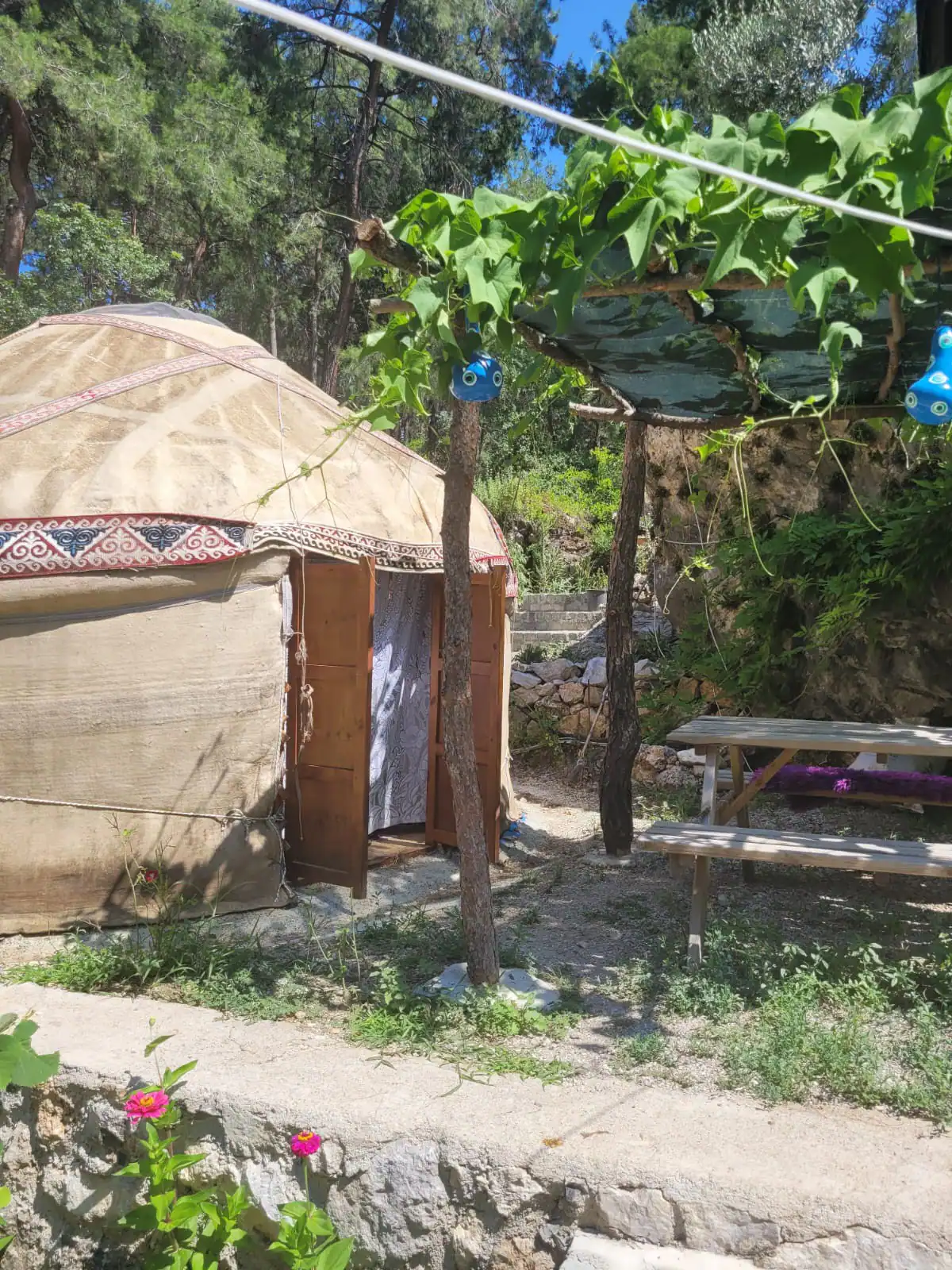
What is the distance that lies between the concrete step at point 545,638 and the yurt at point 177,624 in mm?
3786

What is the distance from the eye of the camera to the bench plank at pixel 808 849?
11.3 ft

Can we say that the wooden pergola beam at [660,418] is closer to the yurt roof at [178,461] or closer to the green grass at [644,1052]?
the yurt roof at [178,461]

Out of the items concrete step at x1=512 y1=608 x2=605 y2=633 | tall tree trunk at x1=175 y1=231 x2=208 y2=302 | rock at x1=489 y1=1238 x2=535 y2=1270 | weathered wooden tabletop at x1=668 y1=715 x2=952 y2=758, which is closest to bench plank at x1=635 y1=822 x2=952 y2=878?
weathered wooden tabletop at x1=668 y1=715 x2=952 y2=758

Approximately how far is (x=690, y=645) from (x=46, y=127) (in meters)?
9.77

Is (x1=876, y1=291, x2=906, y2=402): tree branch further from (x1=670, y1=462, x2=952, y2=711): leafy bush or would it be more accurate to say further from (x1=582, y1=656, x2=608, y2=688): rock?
(x1=582, y1=656, x2=608, y2=688): rock

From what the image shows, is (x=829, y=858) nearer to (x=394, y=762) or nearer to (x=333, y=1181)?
(x=333, y=1181)

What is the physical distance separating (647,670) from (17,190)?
8.93 metres

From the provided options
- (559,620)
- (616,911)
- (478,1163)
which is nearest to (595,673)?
(559,620)

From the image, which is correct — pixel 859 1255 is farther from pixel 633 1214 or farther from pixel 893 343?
pixel 893 343

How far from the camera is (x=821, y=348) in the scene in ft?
8.73

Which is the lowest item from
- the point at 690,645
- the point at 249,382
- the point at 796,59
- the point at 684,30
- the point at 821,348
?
the point at 690,645

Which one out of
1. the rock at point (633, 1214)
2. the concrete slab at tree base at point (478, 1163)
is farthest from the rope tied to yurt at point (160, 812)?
the rock at point (633, 1214)

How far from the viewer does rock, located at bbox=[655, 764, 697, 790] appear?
7.30 m

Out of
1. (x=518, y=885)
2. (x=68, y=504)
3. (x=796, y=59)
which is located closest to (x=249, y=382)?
(x=68, y=504)
